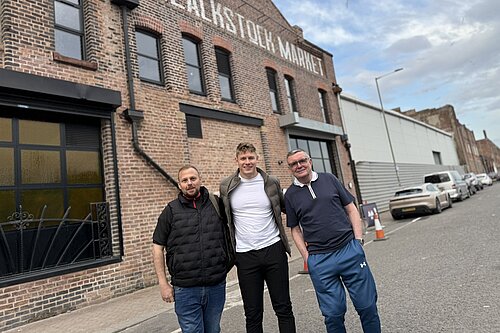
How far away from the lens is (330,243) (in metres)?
2.86

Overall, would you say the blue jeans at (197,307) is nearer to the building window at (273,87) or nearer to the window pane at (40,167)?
the window pane at (40,167)

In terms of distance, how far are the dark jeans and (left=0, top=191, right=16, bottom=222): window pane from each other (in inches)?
200

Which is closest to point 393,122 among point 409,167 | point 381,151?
point 409,167

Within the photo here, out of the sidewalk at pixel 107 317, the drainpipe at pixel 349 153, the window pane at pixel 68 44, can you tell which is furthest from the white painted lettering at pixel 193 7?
the drainpipe at pixel 349 153

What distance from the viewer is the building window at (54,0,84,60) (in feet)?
23.9

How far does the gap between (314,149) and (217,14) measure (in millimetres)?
7012

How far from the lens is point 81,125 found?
7.30m

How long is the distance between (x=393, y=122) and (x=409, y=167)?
12.6 feet

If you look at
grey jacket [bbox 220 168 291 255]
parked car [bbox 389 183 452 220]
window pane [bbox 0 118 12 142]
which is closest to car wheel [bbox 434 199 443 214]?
parked car [bbox 389 183 452 220]

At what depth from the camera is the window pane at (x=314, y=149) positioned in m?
14.9

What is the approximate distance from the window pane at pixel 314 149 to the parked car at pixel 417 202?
384cm

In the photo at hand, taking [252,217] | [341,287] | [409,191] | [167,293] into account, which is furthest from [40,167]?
[409,191]

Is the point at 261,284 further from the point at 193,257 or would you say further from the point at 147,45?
the point at 147,45

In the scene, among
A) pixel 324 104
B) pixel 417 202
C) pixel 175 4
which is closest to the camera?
pixel 175 4
